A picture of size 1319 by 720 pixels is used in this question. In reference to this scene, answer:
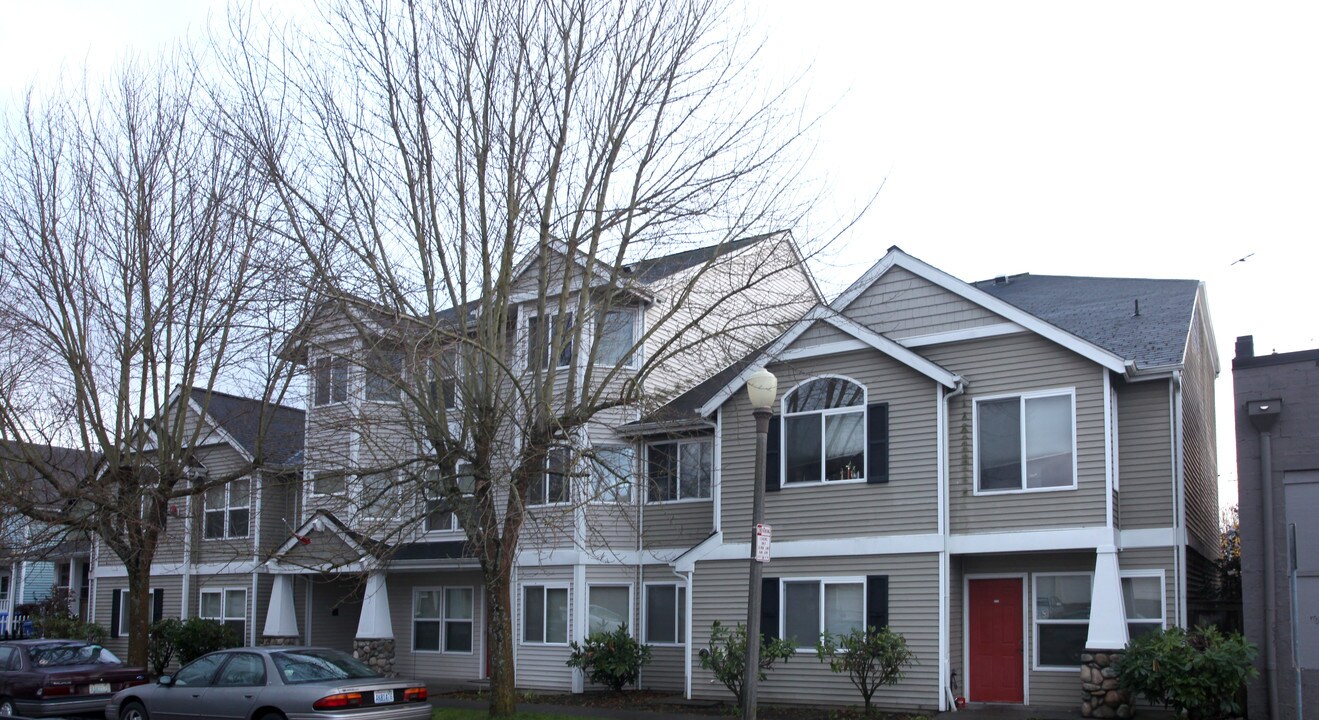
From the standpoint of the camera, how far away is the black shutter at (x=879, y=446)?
19062mm

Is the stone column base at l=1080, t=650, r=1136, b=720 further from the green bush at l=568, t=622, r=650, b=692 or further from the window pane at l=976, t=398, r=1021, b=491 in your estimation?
the green bush at l=568, t=622, r=650, b=692

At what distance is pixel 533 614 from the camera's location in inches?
947

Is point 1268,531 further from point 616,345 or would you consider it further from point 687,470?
point 616,345

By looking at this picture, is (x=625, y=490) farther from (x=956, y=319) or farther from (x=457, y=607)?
(x=956, y=319)

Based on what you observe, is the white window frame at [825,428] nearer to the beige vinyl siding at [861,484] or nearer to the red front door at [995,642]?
the beige vinyl siding at [861,484]

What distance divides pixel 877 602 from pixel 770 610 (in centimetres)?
199

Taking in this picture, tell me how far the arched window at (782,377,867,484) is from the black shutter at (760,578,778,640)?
1.76 m

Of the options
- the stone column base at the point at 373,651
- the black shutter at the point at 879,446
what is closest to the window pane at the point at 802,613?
the black shutter at the point at 879,446

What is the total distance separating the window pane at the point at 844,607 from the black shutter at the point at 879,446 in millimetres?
1750

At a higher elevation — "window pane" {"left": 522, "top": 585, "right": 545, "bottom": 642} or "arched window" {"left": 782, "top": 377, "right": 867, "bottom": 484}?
"arched window" {"left": 782, "top": 377, "right": 867, "bottom": 484}

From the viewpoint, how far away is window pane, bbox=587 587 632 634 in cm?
2317

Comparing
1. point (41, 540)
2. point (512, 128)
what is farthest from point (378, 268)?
point (41, 540)

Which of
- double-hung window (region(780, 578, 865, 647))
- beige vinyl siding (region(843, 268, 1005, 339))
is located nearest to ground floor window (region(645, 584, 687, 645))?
double-hung window (region(780, 578, 865, 647))

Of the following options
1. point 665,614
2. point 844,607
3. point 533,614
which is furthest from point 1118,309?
point 533,614
